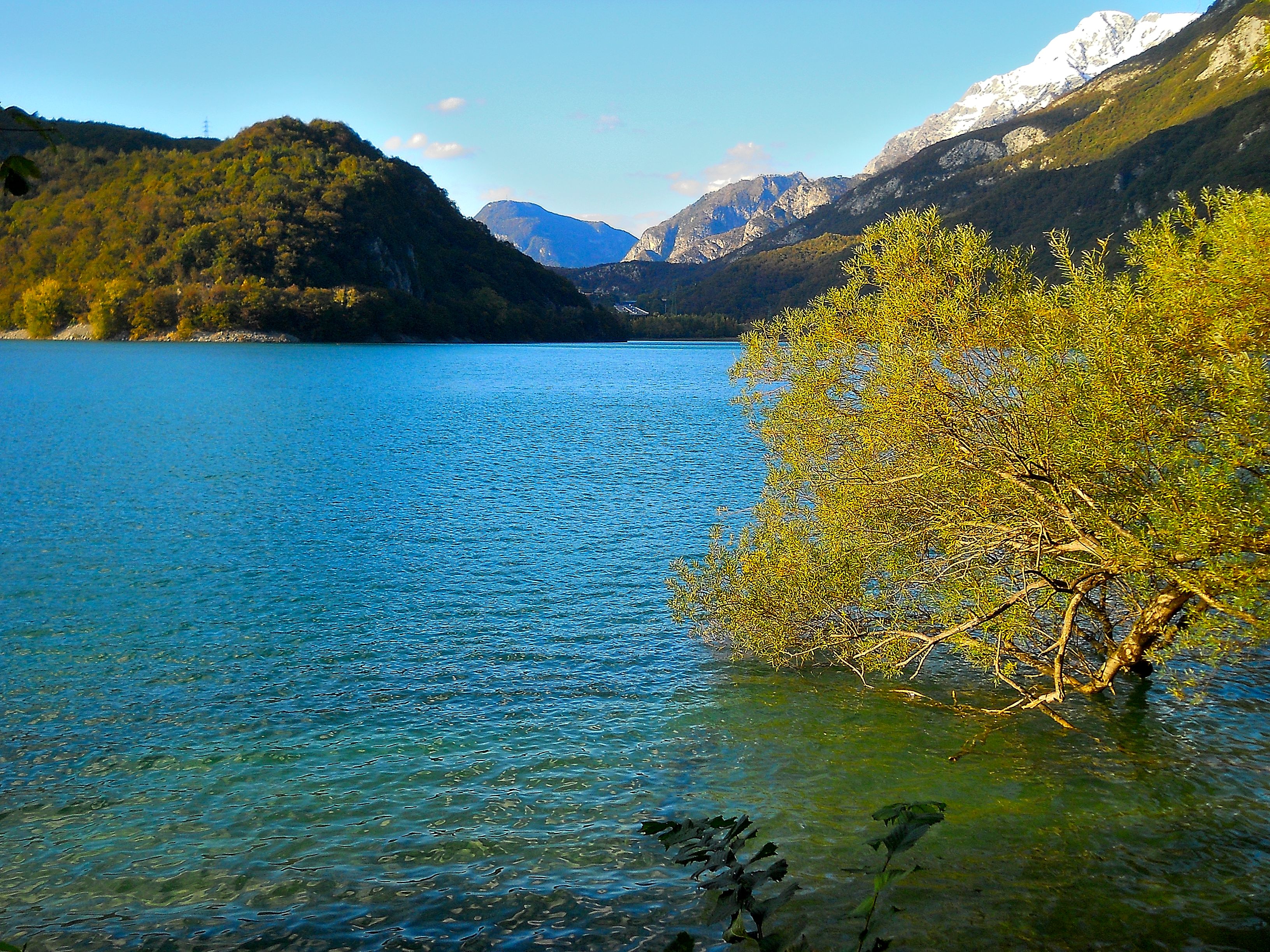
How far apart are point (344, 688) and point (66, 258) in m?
180

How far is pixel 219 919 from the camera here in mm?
8078

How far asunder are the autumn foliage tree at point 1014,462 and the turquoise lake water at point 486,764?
140 cm

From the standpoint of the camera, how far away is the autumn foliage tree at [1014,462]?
8.93 m

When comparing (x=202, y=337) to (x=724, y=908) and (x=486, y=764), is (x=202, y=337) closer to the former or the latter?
(x=486, y=764)

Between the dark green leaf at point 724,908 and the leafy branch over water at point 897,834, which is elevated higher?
the leafy branch over water at point 897,834

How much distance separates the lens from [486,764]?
11836mm

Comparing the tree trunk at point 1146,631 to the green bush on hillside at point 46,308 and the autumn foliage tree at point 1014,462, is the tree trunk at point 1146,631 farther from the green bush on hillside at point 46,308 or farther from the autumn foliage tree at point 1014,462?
the green bush on hillside at point 46,308

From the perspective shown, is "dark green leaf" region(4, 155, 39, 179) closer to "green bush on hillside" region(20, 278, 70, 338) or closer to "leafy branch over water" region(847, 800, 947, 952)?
"leafy branch over water" region(847, 800, 947, 952)

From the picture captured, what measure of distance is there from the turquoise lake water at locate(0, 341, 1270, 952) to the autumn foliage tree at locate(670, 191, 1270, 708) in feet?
4.61

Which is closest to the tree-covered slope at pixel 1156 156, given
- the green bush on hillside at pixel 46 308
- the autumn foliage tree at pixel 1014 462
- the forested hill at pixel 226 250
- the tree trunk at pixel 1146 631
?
the autumn foliage tree at pixel 1014 462

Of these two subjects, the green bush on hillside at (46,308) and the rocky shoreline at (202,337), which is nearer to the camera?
the green bush on hillside at (46,308)

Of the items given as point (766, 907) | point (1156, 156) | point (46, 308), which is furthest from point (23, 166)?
point (46, 308)

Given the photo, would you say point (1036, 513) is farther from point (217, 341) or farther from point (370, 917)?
point (217, 341)

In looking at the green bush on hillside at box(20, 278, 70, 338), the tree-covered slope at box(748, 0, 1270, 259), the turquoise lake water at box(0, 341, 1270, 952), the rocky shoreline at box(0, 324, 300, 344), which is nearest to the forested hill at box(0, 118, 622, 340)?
the green bush on hillside at box(20, 278, 70, 338)
